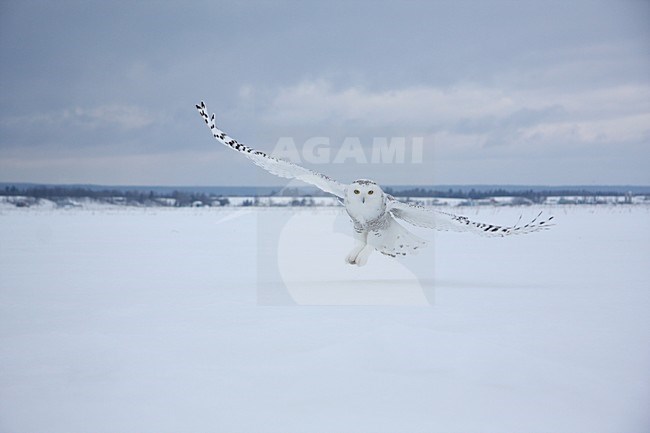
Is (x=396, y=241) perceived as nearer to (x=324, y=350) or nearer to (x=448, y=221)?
(x=448, y=221)

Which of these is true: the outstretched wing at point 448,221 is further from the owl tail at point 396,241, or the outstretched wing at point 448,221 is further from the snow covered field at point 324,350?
the snow covered field at point 324,350

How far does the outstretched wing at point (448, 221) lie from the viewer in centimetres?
966

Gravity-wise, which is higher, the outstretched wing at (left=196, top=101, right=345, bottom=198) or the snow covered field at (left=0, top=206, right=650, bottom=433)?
the outstretched wing at (left=196, top=101, right=345, bottom=198)

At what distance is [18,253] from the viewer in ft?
50.9

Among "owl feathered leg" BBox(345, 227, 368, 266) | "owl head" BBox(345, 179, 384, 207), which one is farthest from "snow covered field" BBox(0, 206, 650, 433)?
"owl head" BBox(345, 179, 384, 207)

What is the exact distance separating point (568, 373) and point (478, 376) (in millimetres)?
811

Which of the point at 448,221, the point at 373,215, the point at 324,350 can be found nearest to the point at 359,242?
the point at 373,215

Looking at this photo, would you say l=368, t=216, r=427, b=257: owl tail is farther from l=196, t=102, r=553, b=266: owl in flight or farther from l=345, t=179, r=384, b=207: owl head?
l=345, t=179, r=384, b=207: owl head

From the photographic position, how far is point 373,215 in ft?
33.9

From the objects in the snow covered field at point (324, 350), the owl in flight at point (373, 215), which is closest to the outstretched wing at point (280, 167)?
the owl in flight at point (373, 215)

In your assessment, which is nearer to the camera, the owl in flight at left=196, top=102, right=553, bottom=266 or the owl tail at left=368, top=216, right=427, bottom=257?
the owl in flight at left=196, top=102, right=553, bottom=266

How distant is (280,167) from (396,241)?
269cm

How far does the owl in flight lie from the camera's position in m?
10.1

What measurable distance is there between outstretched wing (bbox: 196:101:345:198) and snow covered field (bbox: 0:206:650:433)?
1.88 meters
